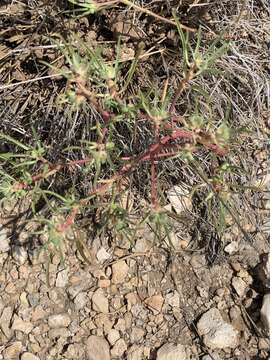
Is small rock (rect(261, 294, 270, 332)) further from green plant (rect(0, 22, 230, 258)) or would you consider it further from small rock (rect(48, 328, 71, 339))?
small rock (rect(48, 328, 71, 339))

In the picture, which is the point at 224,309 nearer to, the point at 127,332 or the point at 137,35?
the point at 127,332

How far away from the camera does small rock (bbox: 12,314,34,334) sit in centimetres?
212

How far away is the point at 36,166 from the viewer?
216cm

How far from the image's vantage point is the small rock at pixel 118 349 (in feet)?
6.82

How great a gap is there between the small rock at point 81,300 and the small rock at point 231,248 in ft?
1.85

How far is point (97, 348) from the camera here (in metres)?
2.08

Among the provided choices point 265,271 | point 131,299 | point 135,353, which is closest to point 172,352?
point 135,353

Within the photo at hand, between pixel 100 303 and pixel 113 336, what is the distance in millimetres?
131

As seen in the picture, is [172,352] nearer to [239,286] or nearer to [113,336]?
[113,336]

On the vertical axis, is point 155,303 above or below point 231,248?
below

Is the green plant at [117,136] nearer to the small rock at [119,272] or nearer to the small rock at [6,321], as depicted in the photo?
the small rock at [119,272]

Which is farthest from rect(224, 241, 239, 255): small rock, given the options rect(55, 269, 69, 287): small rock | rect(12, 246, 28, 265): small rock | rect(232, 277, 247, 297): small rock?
rect(12, 246, 28, 265): small rock

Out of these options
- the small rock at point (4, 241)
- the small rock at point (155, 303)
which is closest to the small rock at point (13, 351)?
the small rock at point (4, 241)

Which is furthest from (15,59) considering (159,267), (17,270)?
(159,267)
